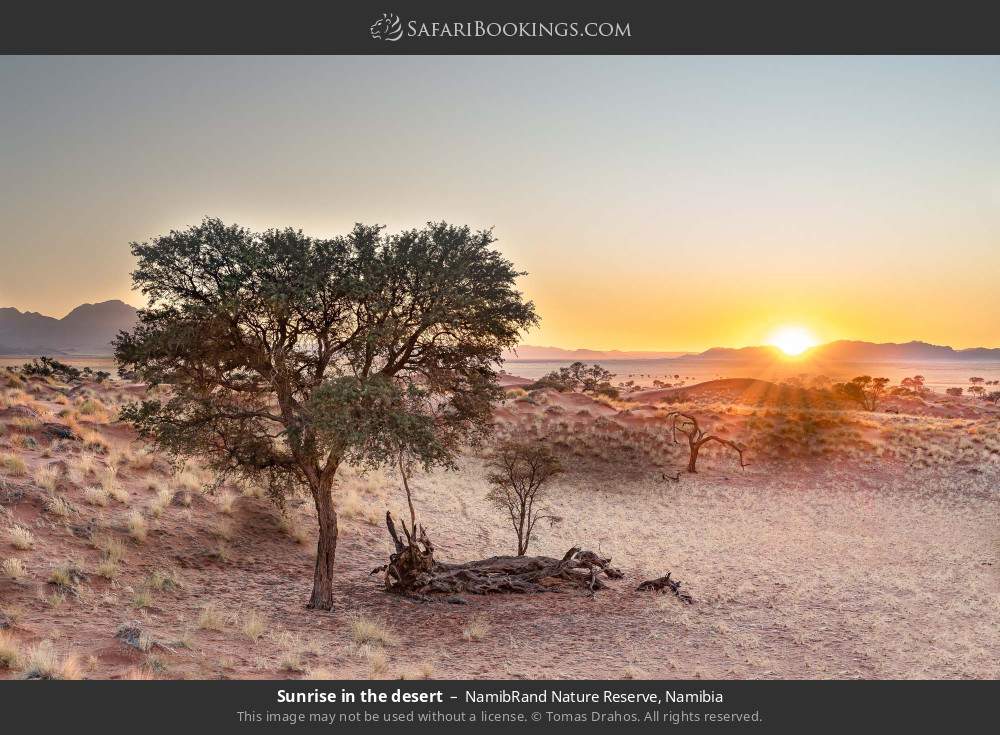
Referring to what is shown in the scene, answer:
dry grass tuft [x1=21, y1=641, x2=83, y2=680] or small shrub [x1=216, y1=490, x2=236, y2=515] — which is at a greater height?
small shrub [x1=216, y1=490, x2=236, y2=515]

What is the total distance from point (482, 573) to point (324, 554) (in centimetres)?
524

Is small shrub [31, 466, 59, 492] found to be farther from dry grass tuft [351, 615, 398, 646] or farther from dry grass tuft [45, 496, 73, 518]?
dry grass tuft [351, 615, 398, 646]

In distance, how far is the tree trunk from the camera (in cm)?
1535

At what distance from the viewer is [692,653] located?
13.8m

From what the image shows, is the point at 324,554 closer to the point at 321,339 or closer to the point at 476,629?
the point at 476,629

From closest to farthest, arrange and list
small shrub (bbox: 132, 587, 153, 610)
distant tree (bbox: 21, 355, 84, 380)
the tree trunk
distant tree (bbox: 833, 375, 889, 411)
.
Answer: small shrub (bbox: 132, 587, 153, 610), the tree trunk, distant tree (bbox: 21, 355, 84, 380), distant tree (bbox: 833, 375, 889, 411)

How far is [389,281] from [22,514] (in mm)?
11737

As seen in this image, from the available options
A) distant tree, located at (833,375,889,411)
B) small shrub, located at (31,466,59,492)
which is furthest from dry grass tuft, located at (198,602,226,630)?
distant tree, located at (833,375,889,411)

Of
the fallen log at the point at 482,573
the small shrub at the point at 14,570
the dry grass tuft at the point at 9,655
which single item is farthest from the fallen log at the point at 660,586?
the small shrub at the point at 14,570

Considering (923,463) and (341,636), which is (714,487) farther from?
(341,636)

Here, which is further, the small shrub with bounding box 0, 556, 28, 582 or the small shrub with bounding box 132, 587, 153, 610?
the small shrub with bounding box 132, 587, 153, 610

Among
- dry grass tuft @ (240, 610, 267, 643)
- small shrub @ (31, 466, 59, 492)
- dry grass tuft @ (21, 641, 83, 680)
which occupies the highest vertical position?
small shrub @ (31, 466, 59, 492)

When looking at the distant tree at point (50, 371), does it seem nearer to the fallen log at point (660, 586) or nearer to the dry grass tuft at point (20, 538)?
the dry grass tuft at point (20, 538)

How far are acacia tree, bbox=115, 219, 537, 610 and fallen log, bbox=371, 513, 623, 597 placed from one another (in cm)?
273
